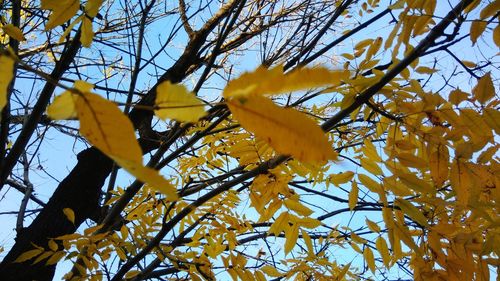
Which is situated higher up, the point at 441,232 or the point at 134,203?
the point at 134,203

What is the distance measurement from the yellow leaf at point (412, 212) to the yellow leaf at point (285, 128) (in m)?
0.74

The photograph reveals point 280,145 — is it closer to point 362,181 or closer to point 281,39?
point 362,181

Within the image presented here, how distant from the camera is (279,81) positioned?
1.34 feet

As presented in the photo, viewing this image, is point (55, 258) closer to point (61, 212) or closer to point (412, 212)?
point (61, 212)

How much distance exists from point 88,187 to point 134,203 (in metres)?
0.67

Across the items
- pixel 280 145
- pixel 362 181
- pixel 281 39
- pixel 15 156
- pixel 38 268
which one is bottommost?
pixel 280 145

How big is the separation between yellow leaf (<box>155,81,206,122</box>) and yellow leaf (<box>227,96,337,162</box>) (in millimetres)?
47

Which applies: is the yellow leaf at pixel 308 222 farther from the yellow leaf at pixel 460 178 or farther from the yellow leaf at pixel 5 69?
the yellow leaf at pixel 5 69

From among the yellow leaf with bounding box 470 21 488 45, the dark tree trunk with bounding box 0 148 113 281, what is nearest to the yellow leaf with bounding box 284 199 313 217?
the yellow leaf with bounding box 470 21 488 45

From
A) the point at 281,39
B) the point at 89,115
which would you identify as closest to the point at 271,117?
the point at 89,115

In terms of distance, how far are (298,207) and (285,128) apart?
99cm

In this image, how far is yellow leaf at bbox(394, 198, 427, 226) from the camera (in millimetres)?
1092

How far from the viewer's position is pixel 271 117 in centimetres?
47

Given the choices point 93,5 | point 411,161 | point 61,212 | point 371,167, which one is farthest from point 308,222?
point 61,212
